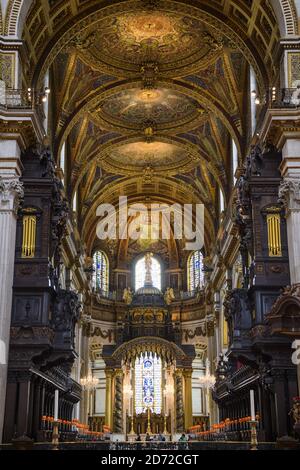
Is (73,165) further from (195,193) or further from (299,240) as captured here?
(299,240)

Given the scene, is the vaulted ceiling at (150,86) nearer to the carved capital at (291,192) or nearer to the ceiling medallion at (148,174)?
the ceiling medallion at (148,174)

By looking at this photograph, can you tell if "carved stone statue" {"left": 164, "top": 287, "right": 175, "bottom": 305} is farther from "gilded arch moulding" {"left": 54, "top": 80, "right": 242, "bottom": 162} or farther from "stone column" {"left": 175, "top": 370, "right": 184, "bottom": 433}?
"gilded arch moulding" {"left": 54, "top": 80, "right": 242, "bottom": 162}

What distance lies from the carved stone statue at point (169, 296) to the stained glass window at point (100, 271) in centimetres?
417

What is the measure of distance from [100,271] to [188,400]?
11.0m

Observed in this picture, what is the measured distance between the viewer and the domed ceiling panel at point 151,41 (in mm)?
25828

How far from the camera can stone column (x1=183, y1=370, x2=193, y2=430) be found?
129 feet

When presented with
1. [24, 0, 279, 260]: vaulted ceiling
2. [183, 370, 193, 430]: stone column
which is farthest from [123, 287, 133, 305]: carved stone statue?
[183, 370, 193, 430]: stone column

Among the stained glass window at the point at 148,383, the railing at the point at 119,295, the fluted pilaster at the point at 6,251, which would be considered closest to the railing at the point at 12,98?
the fluted pilaster at the point at 6,251

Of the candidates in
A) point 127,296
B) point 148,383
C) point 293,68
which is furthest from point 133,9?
point 148,383

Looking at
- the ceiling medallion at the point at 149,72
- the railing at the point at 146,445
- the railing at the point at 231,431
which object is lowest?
the railing at the point at 146,445

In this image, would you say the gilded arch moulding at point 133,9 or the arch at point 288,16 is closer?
the arch at point 288,16

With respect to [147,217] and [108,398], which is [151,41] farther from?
[108,398]

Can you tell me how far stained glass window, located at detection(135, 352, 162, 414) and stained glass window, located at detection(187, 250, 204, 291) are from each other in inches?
230
